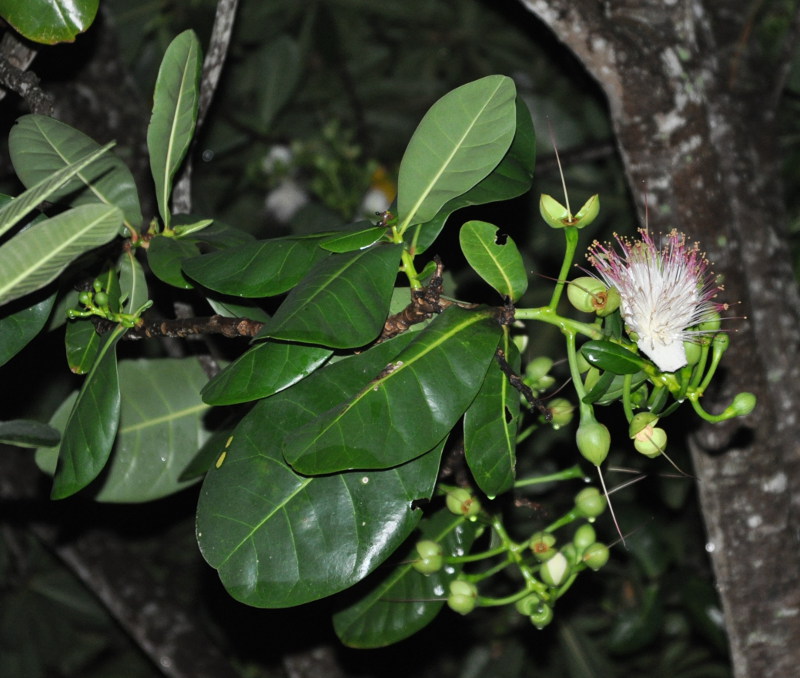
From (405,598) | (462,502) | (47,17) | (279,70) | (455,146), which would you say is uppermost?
(47,17)

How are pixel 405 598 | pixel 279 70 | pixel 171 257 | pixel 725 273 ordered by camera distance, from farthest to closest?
1. pixel 279 70
2. pixel 725 273
3. pixel 405 598
4. pixel 171 257

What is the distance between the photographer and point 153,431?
1.04 metres

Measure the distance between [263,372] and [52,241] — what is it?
0.65 ft

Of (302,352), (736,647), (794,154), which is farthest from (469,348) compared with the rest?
(794,154)

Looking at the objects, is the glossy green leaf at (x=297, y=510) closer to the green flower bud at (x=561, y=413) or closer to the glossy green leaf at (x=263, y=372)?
the glossy green leaf at (x=263, y=372)

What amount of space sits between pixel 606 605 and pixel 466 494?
45.0 inches

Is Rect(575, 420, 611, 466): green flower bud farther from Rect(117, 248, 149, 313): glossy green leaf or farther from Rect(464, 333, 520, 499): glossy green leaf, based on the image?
Rect(117, 248, 149, 313): glossy green leaf

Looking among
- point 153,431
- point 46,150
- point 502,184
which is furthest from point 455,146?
point 153,431

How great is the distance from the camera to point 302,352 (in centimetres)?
76

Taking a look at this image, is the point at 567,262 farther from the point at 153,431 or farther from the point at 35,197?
the point at 153,431

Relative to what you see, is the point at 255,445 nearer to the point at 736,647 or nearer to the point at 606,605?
the point at 736,647

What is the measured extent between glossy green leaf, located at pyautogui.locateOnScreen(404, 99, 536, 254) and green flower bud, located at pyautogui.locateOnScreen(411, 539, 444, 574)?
327 millimetres

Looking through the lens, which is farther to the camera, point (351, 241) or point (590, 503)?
point (590, 503)

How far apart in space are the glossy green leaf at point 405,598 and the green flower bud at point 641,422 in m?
0.29
